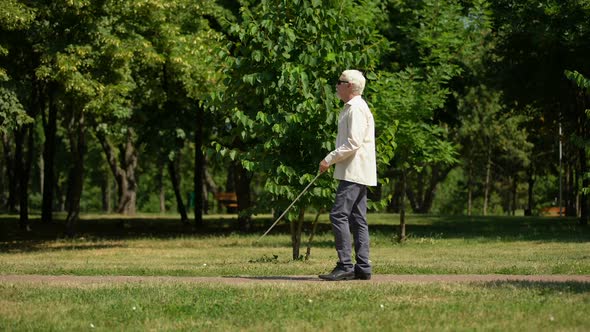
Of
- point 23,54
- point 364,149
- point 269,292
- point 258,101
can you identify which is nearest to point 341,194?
point 364,149

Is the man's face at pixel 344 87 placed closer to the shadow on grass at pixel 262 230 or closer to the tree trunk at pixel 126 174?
the shadow on grass at pixel 262 230

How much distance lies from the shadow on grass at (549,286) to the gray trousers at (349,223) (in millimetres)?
1315

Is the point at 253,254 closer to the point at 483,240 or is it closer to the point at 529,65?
the point at 483,240

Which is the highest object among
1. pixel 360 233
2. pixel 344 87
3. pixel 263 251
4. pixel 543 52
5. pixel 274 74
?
pixel 543 52

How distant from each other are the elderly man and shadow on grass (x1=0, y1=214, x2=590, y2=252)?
44.6 feet

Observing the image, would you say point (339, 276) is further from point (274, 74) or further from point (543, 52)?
point (543, 52)

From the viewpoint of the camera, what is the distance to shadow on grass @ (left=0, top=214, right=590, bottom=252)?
1089 inches

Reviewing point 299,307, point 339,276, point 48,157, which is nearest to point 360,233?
point 339,276

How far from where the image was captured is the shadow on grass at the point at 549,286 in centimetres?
927

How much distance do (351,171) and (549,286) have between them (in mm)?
2219

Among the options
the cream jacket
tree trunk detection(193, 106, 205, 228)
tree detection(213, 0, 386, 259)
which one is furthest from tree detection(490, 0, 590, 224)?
the cream jacket

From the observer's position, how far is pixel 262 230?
3322 centimetres

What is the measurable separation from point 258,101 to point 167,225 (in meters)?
23.6

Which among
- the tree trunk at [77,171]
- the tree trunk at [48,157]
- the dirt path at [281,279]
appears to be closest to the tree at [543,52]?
the tree trunk at [77,171]
